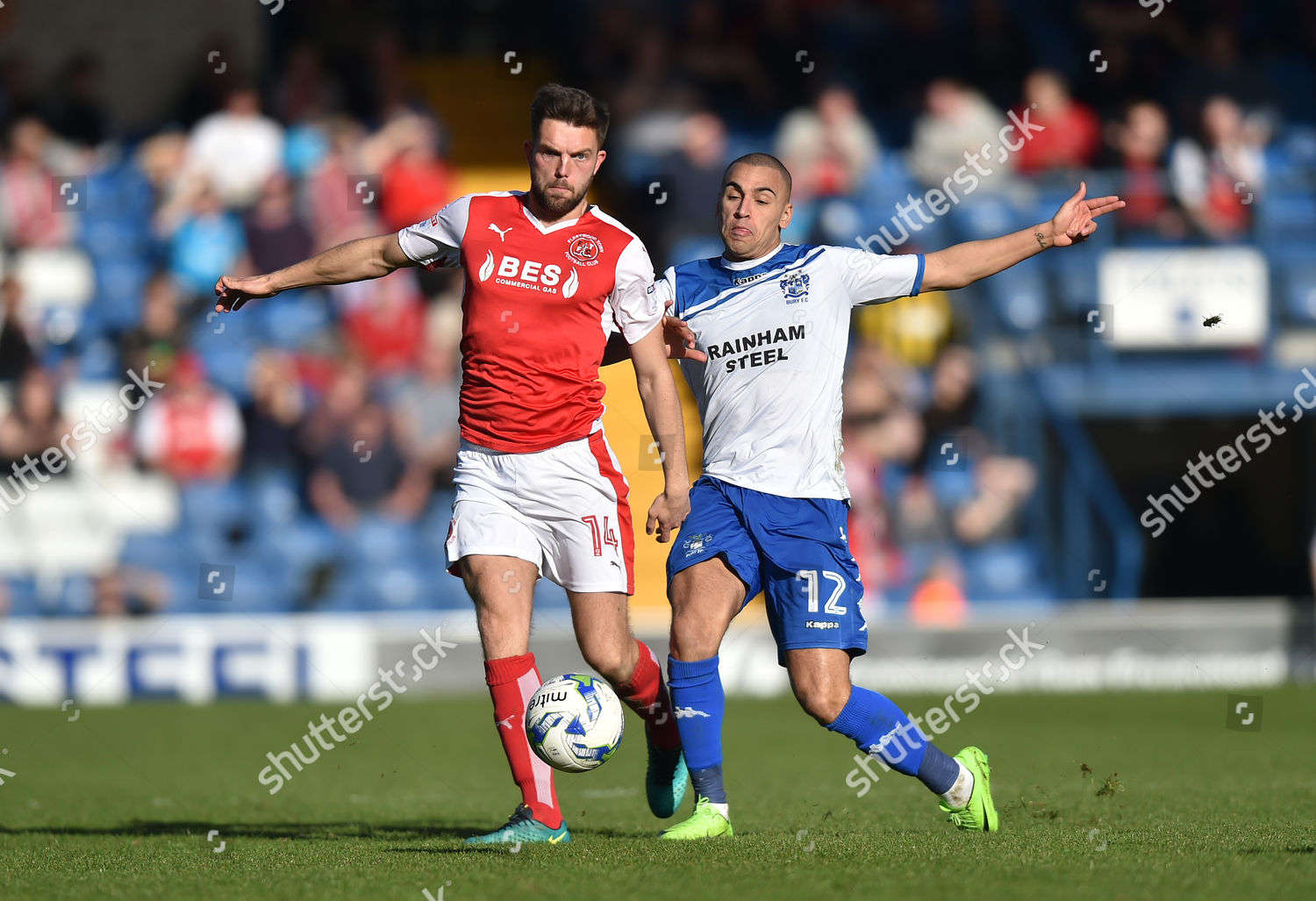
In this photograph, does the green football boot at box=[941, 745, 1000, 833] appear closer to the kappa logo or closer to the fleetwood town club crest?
the kappa logo

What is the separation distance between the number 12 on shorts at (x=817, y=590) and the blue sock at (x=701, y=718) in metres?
0.41

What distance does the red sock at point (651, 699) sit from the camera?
20.2ft

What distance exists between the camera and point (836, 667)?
226 inches

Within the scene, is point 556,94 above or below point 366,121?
below

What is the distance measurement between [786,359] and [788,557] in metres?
0.74

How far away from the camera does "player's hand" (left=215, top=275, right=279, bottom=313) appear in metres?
5.89

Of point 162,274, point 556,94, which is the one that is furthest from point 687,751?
point 162,274

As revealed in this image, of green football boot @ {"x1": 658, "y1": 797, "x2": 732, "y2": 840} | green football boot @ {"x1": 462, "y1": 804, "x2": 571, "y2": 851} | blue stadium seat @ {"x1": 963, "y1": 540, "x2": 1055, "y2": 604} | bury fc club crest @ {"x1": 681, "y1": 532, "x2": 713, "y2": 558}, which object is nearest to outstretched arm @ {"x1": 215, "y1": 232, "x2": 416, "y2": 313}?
bury fc club crest @ {"x1": 681, "y1": 532, "x2": 713, "y2": 558}

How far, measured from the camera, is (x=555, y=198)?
19.0 feet

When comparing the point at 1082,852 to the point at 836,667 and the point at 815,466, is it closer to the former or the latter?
the point at 836,667

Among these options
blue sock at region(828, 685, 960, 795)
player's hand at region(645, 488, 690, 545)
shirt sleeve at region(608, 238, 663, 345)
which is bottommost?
blue sock at region(828, 685, 960, 795)

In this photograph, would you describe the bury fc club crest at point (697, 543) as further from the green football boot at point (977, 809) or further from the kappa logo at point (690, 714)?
the green football boot at point (977, 809)

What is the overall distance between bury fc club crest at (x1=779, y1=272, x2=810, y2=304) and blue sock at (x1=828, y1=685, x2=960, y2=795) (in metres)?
1.44

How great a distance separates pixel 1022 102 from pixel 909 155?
53.6 inches
